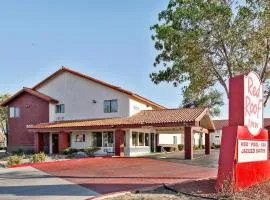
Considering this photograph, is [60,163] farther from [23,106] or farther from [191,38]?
[23,106]

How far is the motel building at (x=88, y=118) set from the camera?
39.0 meters

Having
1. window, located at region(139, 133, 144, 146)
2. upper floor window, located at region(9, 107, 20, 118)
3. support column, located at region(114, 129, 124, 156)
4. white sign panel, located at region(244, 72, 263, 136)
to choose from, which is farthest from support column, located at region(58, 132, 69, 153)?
white sign panel, located at region(244, 72, 263, 136)

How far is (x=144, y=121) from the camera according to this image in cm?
3791

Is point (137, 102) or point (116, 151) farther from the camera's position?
point (137, 102)

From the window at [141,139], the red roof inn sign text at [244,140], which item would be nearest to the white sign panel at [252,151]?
the red roof inn sign text at [244,140]

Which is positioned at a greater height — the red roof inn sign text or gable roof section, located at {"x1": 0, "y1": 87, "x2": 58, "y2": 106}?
gable roof section, located at {"x1": 0, "y1": 87, "x2": 58, "y2": 106}

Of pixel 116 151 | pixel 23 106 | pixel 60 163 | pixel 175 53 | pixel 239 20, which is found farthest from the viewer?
pixel 23 106

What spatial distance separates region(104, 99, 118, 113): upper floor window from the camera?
1652 inches

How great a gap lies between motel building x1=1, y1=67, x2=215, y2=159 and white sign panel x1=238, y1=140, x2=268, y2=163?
→ 800 inches

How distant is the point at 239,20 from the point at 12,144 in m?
35.6

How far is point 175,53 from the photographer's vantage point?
2095cm

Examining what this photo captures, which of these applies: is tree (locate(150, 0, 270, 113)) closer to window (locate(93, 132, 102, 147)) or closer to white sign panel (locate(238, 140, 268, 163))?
white sign panel (locate(238, 140, 268, 163))

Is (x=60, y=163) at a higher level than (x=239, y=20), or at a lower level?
lower

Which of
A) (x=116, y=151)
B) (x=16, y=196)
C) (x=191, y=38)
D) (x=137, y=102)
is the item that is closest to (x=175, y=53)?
(x=191, y=38)
